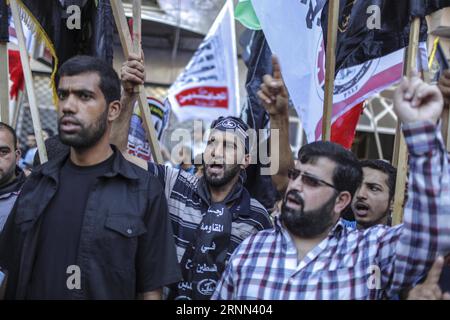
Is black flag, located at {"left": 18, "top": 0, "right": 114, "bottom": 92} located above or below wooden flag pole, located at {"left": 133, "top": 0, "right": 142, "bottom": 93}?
above

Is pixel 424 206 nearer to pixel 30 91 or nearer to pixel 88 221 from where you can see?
pixel 88 221

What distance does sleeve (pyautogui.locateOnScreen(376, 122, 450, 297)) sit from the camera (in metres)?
2.29

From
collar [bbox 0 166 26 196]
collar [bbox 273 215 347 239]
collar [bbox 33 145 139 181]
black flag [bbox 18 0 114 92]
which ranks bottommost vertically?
collar [bbox 273 215 347 239]

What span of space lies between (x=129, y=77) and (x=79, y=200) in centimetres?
82

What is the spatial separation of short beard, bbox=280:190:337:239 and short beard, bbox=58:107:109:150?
0.86 m

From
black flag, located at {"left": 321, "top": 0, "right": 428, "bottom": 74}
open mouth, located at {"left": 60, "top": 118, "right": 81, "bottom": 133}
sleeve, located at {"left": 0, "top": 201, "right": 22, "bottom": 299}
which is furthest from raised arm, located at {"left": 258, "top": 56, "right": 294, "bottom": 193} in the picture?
black flag, located at {"left": 321, "top": 0, "right": 428, "bottom": 74}

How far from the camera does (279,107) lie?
118 inches

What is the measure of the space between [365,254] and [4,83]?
2699mm

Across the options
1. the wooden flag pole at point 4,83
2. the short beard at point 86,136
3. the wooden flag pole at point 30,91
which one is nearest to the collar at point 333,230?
the short beard at point 86,136

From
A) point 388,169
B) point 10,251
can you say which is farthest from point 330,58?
point 10,251

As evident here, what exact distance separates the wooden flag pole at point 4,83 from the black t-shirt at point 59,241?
1732mm

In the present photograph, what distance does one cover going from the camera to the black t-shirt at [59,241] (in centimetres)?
257

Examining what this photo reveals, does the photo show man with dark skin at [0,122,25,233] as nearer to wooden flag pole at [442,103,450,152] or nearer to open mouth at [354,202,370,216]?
open mouth at [354,202,370,216]
